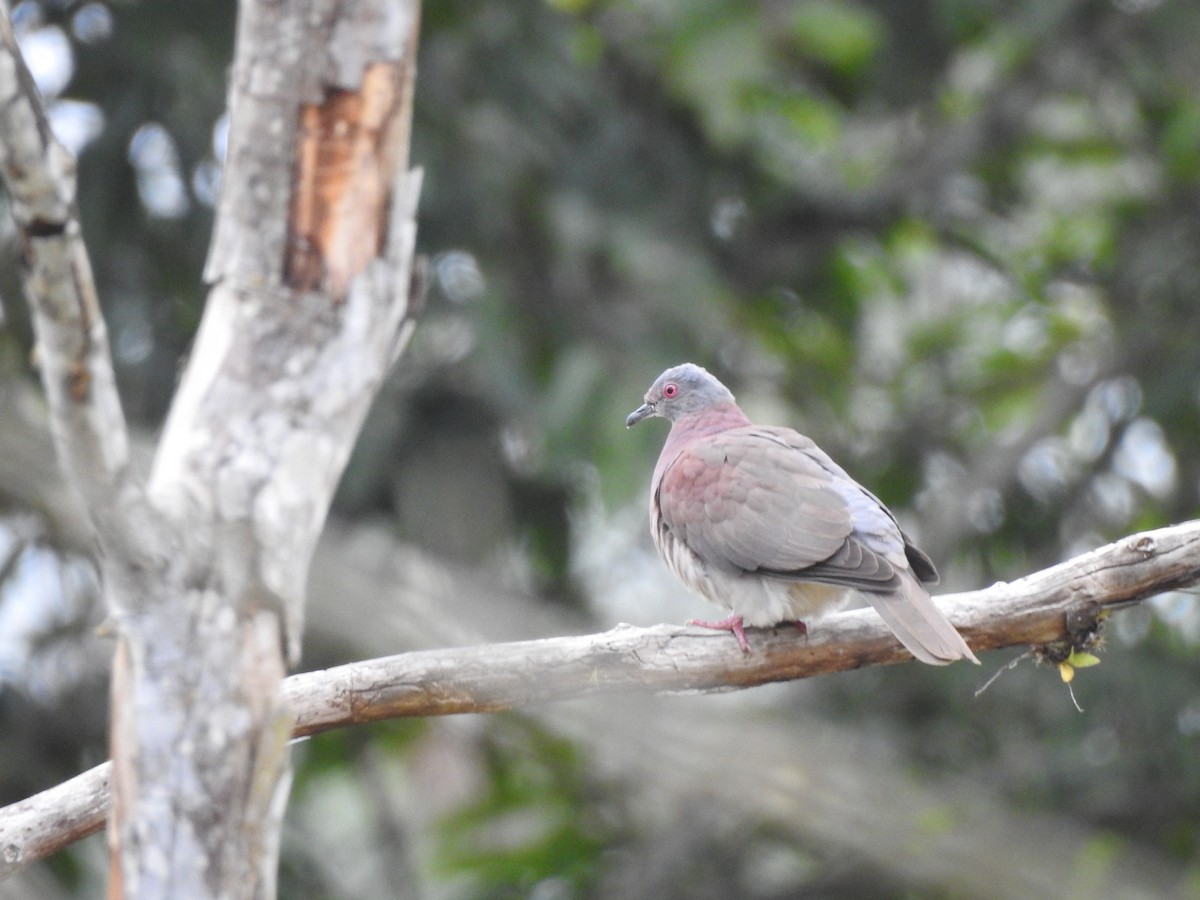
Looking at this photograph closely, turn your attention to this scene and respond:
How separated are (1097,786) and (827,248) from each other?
3.20m

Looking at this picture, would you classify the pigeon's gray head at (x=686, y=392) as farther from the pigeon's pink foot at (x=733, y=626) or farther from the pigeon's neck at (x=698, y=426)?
the pigeon's pink foot at (x=733, y=626)

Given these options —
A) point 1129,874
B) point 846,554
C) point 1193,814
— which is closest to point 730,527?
point 846,554

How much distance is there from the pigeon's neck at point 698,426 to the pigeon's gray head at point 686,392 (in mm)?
51

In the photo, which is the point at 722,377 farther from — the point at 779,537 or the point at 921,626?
the point at 921,626

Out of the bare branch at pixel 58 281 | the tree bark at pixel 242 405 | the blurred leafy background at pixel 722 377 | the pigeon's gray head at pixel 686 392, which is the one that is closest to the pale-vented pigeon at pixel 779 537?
the pigeon's gray head at pixel 686 392

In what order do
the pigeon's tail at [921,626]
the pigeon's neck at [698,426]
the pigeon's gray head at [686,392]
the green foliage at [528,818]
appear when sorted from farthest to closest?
the green foliage at [528,818]
the pigeon's gray head at [686,392]
the pigeon's neck at [698,426]
the pigeon's tail at [921,626]

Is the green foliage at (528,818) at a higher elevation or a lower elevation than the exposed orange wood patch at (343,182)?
lower

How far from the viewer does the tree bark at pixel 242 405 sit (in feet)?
6.47

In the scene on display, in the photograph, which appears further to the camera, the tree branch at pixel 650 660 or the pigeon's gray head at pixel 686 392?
the pigeon's gray head at pixel 686 392

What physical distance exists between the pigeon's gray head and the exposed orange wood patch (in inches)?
88.9

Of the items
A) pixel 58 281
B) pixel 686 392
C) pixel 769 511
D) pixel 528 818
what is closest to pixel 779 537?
pixel 769 511

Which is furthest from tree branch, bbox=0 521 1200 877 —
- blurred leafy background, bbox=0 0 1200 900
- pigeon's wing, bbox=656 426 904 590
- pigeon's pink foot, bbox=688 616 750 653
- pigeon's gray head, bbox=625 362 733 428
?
blurred leafy background, bbox=0 0 1200 900

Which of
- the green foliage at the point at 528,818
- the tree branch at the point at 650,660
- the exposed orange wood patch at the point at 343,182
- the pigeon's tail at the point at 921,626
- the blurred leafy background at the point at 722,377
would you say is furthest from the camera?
the green foliage at the point at 528,818

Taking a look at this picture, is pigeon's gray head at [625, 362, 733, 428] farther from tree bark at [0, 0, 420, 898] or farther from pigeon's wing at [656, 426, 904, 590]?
tree bark at [0, 0, 420, 898]
